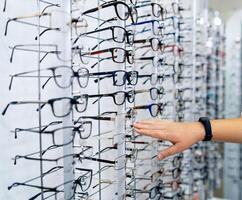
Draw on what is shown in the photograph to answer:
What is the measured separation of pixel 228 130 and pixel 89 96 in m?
0.60

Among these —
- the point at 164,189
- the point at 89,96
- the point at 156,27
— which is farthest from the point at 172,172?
the point at 89,96

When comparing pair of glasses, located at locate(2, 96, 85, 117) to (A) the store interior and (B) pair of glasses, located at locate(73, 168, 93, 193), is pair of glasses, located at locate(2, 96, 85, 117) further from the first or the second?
(B) pair of glasses, located at locate(73, 168, 93, 193)

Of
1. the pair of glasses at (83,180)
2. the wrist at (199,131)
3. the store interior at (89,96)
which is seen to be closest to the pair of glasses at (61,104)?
the store interior at (89,96)

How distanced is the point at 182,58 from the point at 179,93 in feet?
0.97

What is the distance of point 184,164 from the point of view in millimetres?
2436

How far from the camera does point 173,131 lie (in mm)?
1343

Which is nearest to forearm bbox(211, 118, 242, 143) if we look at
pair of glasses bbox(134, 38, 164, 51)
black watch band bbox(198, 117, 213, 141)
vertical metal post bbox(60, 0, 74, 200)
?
black watch band bbox(198, 117, 213, 141)

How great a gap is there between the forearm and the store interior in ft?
1.23

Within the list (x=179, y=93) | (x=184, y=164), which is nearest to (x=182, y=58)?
(x=179, y=93)

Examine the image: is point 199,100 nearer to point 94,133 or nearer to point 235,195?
point 94,133

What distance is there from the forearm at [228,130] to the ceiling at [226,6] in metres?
2.63

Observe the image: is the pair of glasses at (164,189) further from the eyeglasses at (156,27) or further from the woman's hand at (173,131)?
the eyeglasses at (156,27)

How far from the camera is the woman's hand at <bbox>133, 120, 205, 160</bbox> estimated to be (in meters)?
1.33

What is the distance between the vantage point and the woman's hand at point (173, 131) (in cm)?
133
